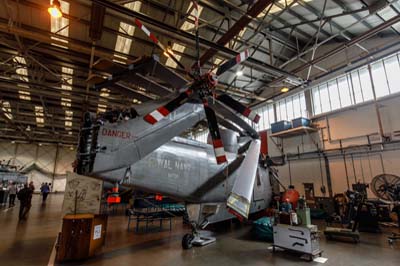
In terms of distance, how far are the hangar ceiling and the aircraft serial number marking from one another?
2.05 metres

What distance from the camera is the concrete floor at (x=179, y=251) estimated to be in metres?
4.24

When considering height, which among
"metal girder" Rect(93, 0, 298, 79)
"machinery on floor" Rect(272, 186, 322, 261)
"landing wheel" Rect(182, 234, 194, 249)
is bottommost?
"landing wheel" Rect(182, 234, 194, 249)

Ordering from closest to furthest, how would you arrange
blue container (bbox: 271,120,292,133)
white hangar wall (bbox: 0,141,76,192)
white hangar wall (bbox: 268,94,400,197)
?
white hangar wall (bbox: 268,94,400,197) → blue container (bbox: 271,120,292,133) → white hangar wall (bbox: 0,141,76,192)

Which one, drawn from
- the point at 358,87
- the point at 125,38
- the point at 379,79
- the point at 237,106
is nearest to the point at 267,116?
the point at 358,87

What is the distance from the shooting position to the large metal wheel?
242 inches

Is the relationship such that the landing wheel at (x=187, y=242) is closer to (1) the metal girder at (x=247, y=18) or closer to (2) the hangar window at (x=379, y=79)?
(1) the metal girder at (x=247, y=18)

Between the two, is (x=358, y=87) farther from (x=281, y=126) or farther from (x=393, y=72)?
(x=281, y=126)

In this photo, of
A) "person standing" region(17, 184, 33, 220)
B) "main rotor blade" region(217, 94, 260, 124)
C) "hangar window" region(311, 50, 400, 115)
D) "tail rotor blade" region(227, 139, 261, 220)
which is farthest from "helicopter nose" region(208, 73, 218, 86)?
"person standing" region(17, 184, 33, 220)

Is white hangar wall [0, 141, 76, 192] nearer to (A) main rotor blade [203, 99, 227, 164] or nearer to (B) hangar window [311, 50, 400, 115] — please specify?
(A) main rotor blade [203, 99, 227, 164]

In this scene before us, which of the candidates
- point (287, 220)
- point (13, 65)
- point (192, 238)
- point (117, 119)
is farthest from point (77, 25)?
point (287, 220)

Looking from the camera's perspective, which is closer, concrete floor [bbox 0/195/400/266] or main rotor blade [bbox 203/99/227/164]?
concrete floor [bbox 0/195/400/266]

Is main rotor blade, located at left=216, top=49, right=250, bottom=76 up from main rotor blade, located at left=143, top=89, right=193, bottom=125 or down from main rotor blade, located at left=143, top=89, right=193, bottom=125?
up

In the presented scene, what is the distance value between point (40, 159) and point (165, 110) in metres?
29.7

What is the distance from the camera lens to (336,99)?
10.0m
